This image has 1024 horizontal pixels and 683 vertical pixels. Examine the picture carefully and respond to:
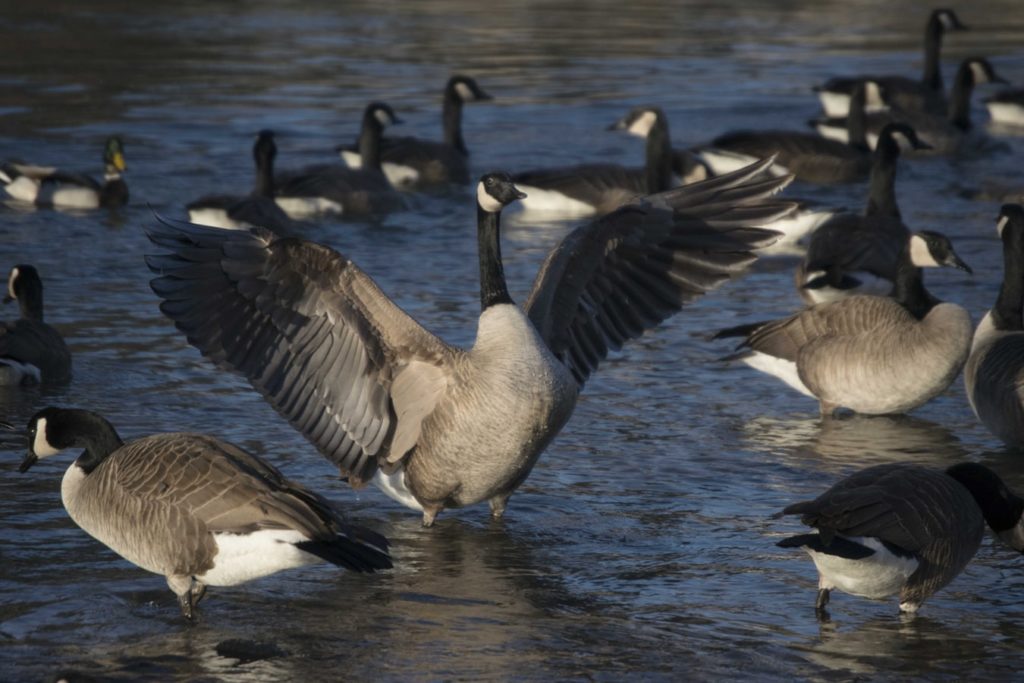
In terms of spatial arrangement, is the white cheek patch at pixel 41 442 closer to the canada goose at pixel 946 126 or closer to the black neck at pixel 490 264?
the black neck at pixel 490 264

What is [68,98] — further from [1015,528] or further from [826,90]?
[1015,528]

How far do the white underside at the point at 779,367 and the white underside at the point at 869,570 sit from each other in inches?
136

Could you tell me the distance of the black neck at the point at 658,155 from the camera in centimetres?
1541

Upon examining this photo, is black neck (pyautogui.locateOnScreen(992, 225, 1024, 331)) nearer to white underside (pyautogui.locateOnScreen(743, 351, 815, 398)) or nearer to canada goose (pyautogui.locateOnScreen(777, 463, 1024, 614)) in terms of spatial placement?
white underside (pyautogui.locateOnScreen(743, 351, 815, 398))

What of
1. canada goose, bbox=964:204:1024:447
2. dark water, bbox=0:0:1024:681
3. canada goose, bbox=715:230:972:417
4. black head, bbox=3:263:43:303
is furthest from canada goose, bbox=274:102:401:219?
canada goose, bbox=964:204:1024:447

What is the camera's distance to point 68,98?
65.7 ft

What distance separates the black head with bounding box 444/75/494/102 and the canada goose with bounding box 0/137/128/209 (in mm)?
4087

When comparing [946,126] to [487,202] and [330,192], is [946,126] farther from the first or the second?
[487,202]

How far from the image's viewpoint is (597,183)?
15.1m

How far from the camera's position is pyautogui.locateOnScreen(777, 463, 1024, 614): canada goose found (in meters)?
5.77

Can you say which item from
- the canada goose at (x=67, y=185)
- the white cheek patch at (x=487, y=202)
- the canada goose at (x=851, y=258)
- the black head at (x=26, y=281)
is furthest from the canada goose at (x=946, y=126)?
the white cheek patch at (x=487, y=202)

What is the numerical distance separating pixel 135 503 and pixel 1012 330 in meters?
5.19

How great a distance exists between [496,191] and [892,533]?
95.2 inches

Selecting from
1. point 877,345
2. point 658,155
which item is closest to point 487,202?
point 877,345
